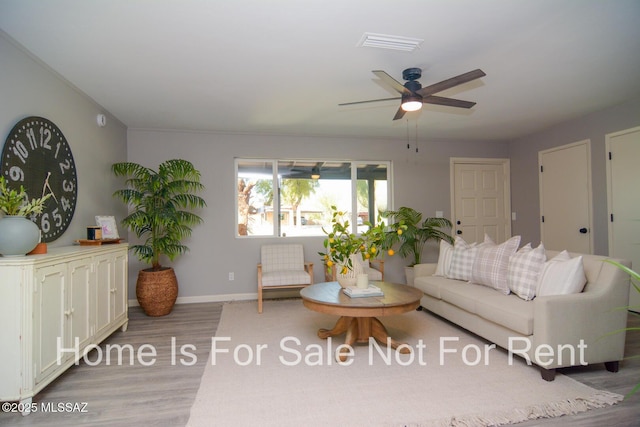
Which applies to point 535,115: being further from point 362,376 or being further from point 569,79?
point 362,376

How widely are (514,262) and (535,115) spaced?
232 cm

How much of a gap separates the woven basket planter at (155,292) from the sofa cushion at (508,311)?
3.40m

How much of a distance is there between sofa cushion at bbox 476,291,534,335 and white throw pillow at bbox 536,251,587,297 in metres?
0.19

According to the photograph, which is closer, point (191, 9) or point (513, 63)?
point (191, 9)

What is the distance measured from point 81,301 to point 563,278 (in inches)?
145

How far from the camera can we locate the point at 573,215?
4527 millimetres

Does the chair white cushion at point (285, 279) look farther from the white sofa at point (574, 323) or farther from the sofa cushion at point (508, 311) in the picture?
the white sofa at point (574, 323)

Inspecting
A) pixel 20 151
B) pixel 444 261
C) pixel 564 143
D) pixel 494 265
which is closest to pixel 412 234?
pixel 444 261

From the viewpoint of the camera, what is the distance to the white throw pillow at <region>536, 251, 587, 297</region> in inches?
96.7

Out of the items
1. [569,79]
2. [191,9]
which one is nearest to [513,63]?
[569,79]

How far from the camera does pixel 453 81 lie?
7.90 feet

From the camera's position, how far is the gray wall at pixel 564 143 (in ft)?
13.0

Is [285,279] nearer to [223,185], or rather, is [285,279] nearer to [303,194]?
[303,194]

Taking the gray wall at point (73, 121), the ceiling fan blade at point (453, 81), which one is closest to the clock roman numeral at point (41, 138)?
the gray wall at point (73, 121)
